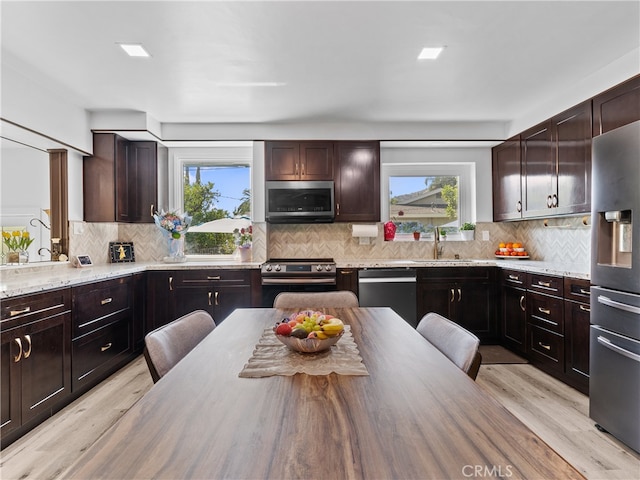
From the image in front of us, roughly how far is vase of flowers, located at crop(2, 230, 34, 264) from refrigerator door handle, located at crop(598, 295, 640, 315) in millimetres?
4239

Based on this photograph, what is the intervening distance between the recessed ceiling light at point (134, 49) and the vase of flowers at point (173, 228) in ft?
6.13

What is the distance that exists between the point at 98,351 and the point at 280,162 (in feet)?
8.09

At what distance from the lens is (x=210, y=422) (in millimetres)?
765

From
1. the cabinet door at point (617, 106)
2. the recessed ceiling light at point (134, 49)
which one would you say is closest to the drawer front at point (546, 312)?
the cabinet door at point (617, 106)

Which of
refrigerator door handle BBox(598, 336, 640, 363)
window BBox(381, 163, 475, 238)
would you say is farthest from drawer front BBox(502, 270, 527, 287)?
refrigerator door handle BBox(598, 336, 640, 363)

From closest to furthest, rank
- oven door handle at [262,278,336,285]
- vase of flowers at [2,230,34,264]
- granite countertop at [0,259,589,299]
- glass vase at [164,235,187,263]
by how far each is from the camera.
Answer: granite countertop at [0,259,589,299] → vase of flowers at [2,230,34,264] → oven door handle at [262,278,336,285] → glass vase at [164,235,187,263]

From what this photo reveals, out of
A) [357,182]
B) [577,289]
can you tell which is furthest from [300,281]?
[577,289]

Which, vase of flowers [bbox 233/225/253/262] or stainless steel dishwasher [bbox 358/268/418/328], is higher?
vase of flowers [bbox 233/225/253/262]

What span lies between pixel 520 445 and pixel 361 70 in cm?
260

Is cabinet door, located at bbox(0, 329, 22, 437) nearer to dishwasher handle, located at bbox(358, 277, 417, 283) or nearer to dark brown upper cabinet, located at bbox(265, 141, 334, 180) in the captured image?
dark brown upper cabinet, located at bbox(265, 141, 334, 180)

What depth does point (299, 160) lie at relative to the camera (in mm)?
3877

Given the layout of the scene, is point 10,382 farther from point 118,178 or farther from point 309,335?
point 118,178

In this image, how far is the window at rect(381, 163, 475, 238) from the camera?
14.4 ft

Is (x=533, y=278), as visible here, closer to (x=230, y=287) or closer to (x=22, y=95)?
(x=230, y=287)
